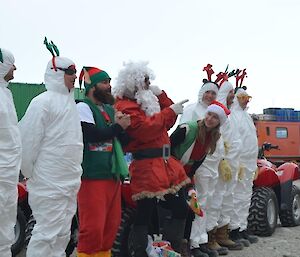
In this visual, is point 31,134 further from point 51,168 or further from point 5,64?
point 5,64

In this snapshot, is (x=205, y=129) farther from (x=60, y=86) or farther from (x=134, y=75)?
(x=60, y=86)

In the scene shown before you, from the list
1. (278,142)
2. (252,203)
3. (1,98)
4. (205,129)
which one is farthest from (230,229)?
(278,142)

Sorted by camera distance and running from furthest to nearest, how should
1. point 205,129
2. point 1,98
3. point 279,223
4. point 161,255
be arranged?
point 279,223 < point 205,129 < point 161,255 < point 1,98

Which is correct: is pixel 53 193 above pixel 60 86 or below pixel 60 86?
below

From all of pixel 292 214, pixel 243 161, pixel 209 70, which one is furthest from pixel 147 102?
pixel 292 214

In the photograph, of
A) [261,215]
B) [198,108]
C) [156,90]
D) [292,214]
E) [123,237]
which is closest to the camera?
[156,90]

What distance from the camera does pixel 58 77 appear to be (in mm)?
4285

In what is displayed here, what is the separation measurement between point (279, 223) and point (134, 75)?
16.1 ft

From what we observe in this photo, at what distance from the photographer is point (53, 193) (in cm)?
395

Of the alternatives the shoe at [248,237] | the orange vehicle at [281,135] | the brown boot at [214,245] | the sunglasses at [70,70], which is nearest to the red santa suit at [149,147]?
the sunglasses at [70,70]

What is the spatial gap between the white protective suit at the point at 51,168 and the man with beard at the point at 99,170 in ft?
0.74

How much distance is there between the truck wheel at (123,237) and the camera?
17.9ft

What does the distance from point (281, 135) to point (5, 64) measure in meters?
18.6

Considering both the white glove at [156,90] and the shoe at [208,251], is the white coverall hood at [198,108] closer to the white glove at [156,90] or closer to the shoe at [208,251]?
the white glove at [156,90]
